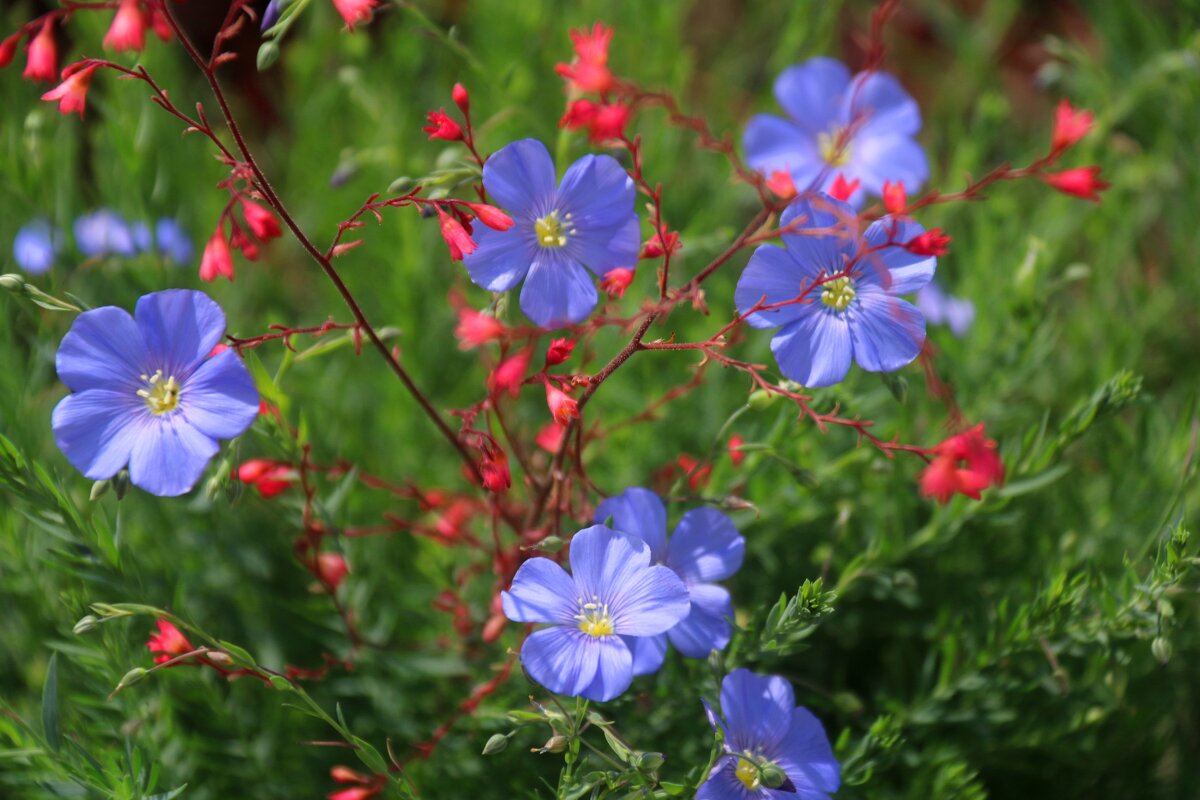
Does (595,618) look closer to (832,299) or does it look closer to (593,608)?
(593,608)

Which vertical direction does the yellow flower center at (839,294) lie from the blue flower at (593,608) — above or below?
above

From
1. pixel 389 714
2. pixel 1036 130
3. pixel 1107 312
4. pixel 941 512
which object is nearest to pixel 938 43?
pixel 1036 130

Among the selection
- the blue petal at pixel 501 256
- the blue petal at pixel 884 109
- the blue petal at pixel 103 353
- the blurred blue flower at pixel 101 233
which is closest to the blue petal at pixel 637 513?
the blue petal at pixel 501 256

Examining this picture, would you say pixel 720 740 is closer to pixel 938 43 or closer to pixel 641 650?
pixel 641 650

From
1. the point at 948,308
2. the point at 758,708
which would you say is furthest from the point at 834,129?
the point at 758,708

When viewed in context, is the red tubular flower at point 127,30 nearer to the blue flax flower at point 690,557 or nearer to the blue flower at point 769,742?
the blue flax flower at point 690,557

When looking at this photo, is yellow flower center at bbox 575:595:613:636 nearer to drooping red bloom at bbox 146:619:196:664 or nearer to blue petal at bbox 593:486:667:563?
blue petal at bbox 593:486:667:563
